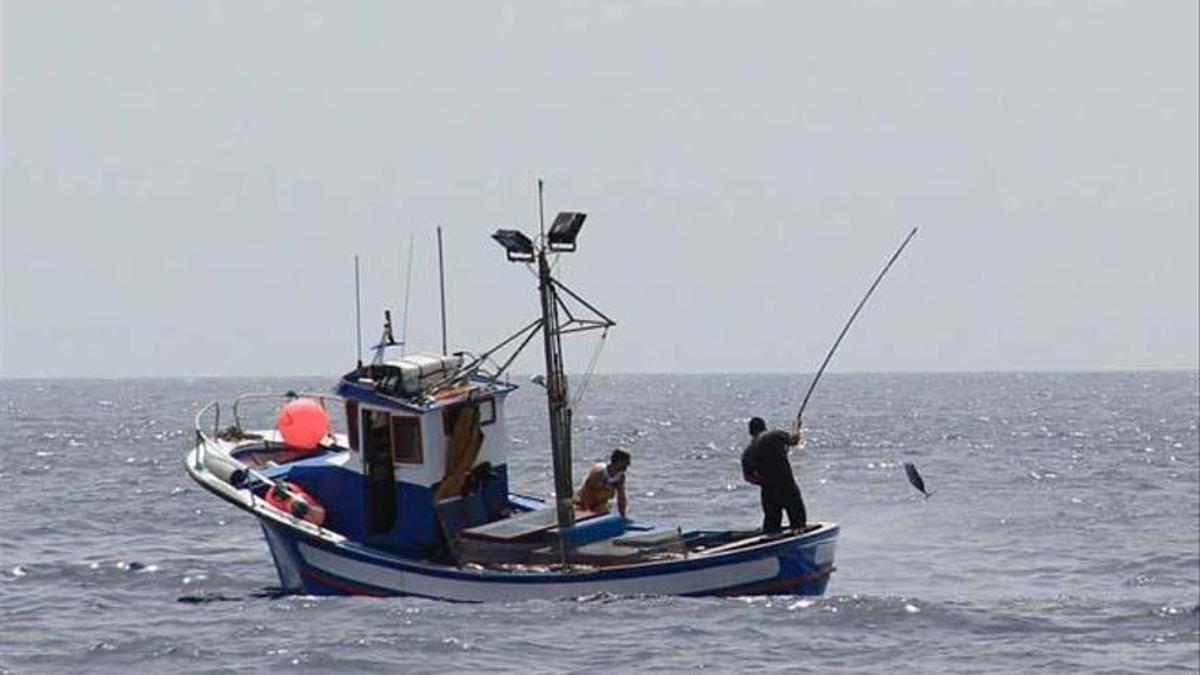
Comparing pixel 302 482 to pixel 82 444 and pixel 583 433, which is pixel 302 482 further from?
pixel 583 433

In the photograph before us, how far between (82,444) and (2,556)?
42.3m

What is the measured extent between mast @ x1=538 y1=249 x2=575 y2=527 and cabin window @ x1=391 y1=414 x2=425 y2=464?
157 cm

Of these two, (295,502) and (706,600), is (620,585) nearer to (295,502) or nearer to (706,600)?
(706,600)

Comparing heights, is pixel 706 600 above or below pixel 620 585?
below

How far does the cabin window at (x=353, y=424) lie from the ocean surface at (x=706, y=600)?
1.93 meters

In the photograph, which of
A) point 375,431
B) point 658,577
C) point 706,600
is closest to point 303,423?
point 375,431

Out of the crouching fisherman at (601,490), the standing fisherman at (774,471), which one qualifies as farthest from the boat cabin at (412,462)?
the standing fisherman at (774,471)

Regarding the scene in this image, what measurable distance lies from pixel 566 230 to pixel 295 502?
4480 mm

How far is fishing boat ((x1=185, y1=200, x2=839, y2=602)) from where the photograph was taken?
81.7 ft

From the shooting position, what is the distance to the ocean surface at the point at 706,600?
21.7 meters

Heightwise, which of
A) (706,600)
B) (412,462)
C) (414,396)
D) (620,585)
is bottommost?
(706,600)

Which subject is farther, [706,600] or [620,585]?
[620,585]

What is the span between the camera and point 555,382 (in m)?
25.9

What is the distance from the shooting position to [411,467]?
26266mm
